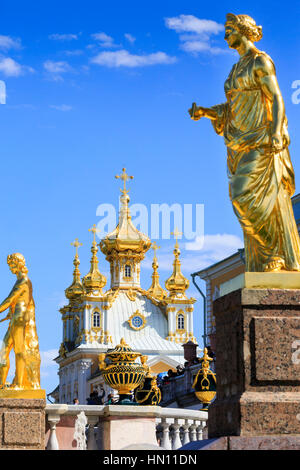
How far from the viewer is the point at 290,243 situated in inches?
343

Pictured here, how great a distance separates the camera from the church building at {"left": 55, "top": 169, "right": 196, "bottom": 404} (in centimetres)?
7456

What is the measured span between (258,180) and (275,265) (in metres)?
0.81

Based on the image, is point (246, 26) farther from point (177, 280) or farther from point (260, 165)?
point (177, 280)

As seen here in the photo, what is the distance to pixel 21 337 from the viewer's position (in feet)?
41.5

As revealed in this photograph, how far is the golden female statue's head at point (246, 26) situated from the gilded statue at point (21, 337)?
4.90 metres

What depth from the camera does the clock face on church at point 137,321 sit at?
77.9m

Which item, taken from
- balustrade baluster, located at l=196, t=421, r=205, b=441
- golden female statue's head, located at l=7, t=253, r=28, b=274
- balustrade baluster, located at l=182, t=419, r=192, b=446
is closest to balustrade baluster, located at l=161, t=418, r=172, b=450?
balustrade baluster, located at l=182, t=419, r=192, b=446

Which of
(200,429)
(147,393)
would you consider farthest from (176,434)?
(147,393)

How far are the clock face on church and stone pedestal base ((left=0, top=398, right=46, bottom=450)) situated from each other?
216ft

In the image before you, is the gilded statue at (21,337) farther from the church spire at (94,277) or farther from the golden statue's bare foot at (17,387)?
the church spire at (94,277)

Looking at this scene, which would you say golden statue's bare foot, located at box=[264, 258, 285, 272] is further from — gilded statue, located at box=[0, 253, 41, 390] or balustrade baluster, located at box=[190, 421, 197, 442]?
balustrade baluster, located at box=[190, 421, 197, 442]
